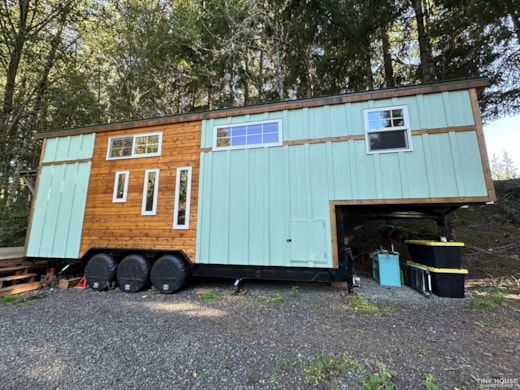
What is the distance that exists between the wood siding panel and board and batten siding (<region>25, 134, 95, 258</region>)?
0.29 meters

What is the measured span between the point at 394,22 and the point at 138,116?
35.5ft

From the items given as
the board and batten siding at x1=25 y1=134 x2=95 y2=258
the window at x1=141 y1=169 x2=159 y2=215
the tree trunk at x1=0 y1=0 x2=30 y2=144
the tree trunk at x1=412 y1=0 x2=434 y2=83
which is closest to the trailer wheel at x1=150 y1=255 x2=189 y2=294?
the window at x1=141 y1=169 x2=159 y2=215

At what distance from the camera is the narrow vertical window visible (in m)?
5.04

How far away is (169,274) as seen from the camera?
4762 mm

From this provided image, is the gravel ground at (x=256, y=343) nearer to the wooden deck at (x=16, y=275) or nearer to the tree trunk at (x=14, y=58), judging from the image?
the wooden deck at (x=16, y=275)

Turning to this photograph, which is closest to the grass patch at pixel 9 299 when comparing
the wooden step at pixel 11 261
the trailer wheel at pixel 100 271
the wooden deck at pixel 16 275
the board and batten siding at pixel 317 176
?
the wooden deck at pixel 16 275

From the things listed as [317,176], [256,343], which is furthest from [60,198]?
[317,176]

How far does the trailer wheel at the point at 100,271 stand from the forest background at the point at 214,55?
13.4 feet

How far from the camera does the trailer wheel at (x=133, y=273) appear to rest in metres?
4.88

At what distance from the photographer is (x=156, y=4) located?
10406 millimetres

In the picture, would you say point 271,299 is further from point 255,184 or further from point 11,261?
point 11,261

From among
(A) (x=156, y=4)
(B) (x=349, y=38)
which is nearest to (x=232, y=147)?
(B) (x=349, y=38)

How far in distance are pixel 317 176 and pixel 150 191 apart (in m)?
3.86

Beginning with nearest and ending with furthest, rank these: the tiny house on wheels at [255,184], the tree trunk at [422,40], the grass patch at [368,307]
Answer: the grass patch at [368,307]
the tiny house on wheels at [255,184]
the tree trunk at [422,40]
